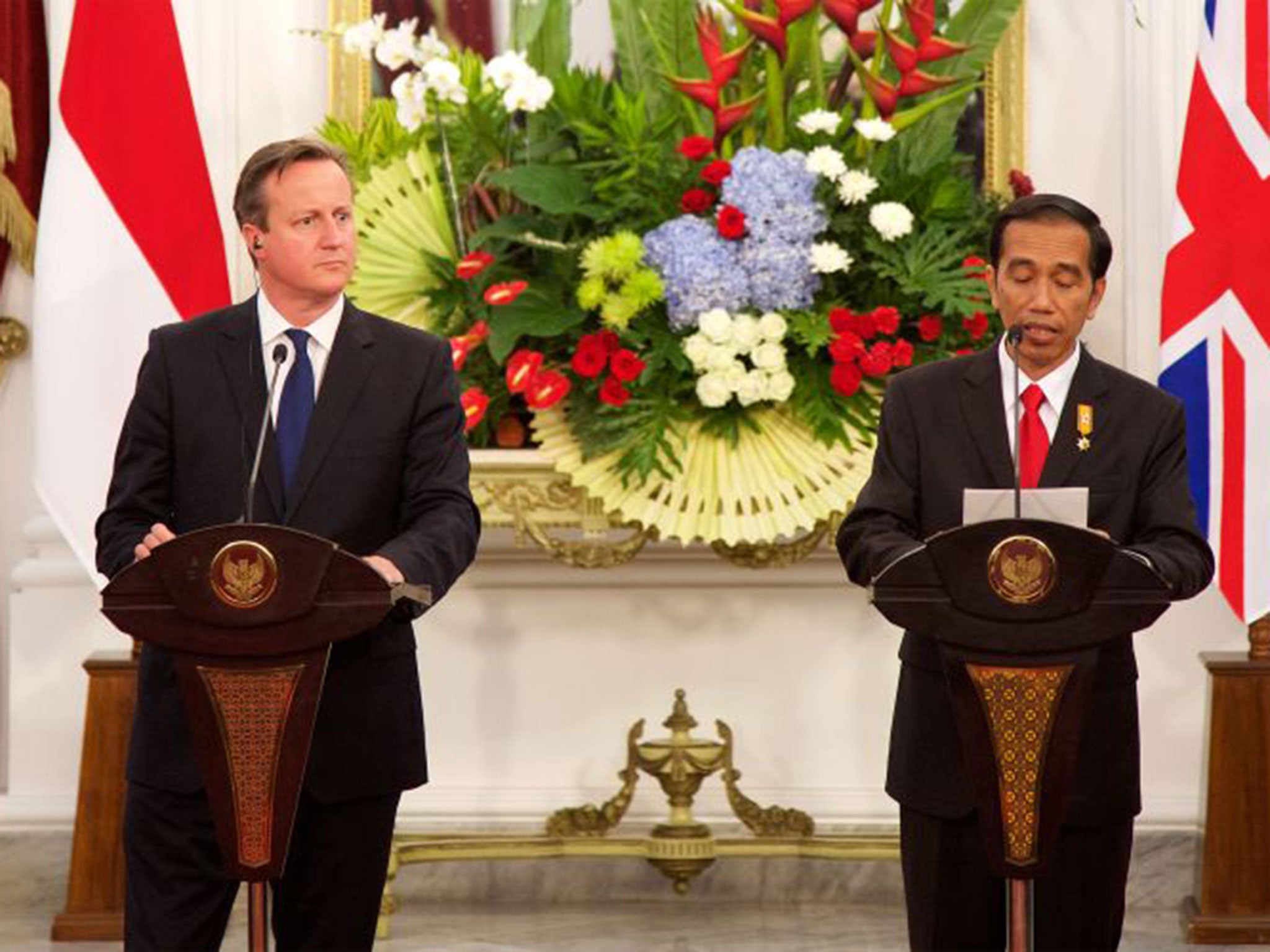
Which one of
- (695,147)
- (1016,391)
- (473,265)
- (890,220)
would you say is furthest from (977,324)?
(1016,391)

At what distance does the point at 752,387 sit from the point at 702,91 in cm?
73

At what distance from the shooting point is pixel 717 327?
537cm

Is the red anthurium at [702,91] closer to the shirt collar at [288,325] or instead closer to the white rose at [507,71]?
the white rose at [507,71]

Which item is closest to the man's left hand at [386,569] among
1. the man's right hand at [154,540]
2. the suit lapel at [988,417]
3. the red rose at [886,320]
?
the man's right hand at [154,540]

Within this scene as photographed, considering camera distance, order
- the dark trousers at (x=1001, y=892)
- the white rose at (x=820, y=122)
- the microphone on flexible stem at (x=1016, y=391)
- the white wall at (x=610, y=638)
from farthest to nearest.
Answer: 1. the white wall at (x=610, y=638)
2. the white rose at (x=820, y=122)
3. the dark trousers at (x=1001, y=892)
4. the microphone on flexible stem at (x=1016, y=391)

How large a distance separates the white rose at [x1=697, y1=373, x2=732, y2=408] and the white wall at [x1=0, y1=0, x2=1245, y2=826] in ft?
3.14

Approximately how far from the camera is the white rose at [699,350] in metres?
5.37

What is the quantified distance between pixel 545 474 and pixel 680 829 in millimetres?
976

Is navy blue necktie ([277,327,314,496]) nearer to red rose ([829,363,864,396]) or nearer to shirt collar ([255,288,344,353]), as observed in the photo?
shirt collar ([255,288,344,353])

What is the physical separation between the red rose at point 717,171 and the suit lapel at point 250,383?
2030mm

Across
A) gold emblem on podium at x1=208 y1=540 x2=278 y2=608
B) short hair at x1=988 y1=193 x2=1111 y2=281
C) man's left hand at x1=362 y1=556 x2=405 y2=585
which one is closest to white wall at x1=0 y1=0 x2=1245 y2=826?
short hair at x1=988 y1=193 x2=1111 y2=281

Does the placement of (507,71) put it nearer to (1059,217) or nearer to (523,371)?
(523,371)

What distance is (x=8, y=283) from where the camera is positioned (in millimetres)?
6242

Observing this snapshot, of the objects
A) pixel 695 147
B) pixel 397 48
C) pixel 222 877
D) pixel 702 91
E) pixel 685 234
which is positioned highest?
pixel 397 48
